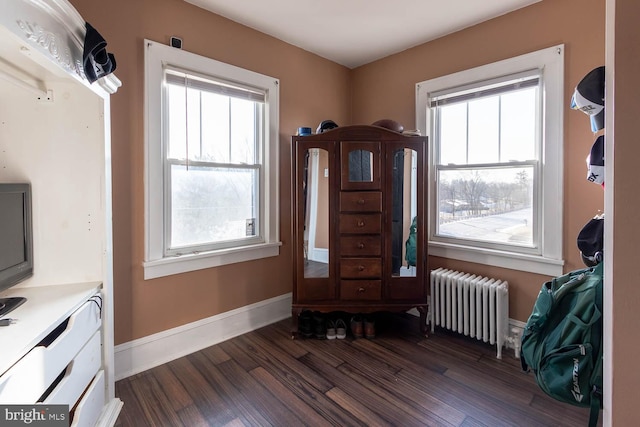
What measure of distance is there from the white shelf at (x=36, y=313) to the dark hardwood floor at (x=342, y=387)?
73cm

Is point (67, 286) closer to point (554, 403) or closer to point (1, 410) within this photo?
point (1, 410)

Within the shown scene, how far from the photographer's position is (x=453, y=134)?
2.65m

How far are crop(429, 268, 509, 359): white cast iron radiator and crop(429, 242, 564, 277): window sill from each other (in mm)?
140

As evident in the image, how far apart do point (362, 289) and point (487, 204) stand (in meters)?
1.25

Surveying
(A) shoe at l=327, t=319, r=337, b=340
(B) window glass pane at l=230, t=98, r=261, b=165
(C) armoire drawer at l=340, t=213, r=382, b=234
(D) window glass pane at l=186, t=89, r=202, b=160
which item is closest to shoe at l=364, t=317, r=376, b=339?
(A) shoe at l=327, t=319, r=337, b=340

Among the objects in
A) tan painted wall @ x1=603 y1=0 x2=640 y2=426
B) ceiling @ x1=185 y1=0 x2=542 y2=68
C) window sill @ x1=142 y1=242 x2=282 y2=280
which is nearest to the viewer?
tan painted wall @ x1=603 y1=0 x2=640 y2=426

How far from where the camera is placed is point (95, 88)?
4.86ft

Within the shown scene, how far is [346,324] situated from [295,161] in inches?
56.6

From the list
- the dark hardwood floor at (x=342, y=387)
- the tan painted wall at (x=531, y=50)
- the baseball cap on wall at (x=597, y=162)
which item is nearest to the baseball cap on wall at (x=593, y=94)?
the baseball cap on wall at (x=597, y=162)

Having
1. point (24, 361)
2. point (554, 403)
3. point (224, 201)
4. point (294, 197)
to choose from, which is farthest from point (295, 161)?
point (554, 403)

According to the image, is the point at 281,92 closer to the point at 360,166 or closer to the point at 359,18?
the point at 359,18

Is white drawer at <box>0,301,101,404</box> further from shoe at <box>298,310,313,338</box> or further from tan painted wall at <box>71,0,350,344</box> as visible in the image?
shoe at <box>298,310,313,338</box>

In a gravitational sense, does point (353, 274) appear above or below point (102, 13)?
below

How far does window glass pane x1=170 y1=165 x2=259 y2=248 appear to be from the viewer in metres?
2.25
